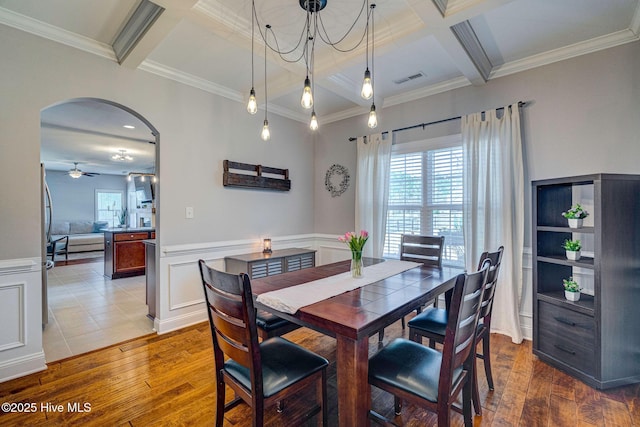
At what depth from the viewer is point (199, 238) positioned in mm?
3234

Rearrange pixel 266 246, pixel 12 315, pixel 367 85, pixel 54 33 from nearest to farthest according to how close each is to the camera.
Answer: pixel 367 85
pixel 12 315
pixel 54 33
pixel 266 246

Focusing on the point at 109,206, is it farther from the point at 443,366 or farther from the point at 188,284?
the point at 443,366

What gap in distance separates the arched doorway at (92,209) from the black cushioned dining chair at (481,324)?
268cm

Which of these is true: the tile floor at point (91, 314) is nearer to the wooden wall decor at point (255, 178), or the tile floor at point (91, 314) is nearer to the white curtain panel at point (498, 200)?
the wooden wall decor at point (255, 178)

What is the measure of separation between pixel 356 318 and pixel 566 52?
3059 mm

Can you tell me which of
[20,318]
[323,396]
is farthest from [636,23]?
[20,318]

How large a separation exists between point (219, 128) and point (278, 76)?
92 cm

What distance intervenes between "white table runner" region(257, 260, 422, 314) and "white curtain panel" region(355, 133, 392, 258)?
52.3 inches

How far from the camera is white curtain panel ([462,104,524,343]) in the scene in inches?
109

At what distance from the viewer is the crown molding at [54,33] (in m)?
2.12

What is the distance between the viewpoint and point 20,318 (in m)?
2.19

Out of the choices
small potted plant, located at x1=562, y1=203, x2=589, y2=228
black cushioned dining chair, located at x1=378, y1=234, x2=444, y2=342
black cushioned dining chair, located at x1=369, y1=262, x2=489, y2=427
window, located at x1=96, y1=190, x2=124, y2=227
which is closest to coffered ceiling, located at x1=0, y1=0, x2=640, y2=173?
small potted plant, located at x1=562, y1=203, x2=589, y2=228

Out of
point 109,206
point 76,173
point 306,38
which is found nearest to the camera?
point 306,38

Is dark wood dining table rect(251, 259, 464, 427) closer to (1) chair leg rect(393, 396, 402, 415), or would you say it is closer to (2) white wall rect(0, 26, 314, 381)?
(1) chair leg rect(393, 396, 402, 415)
